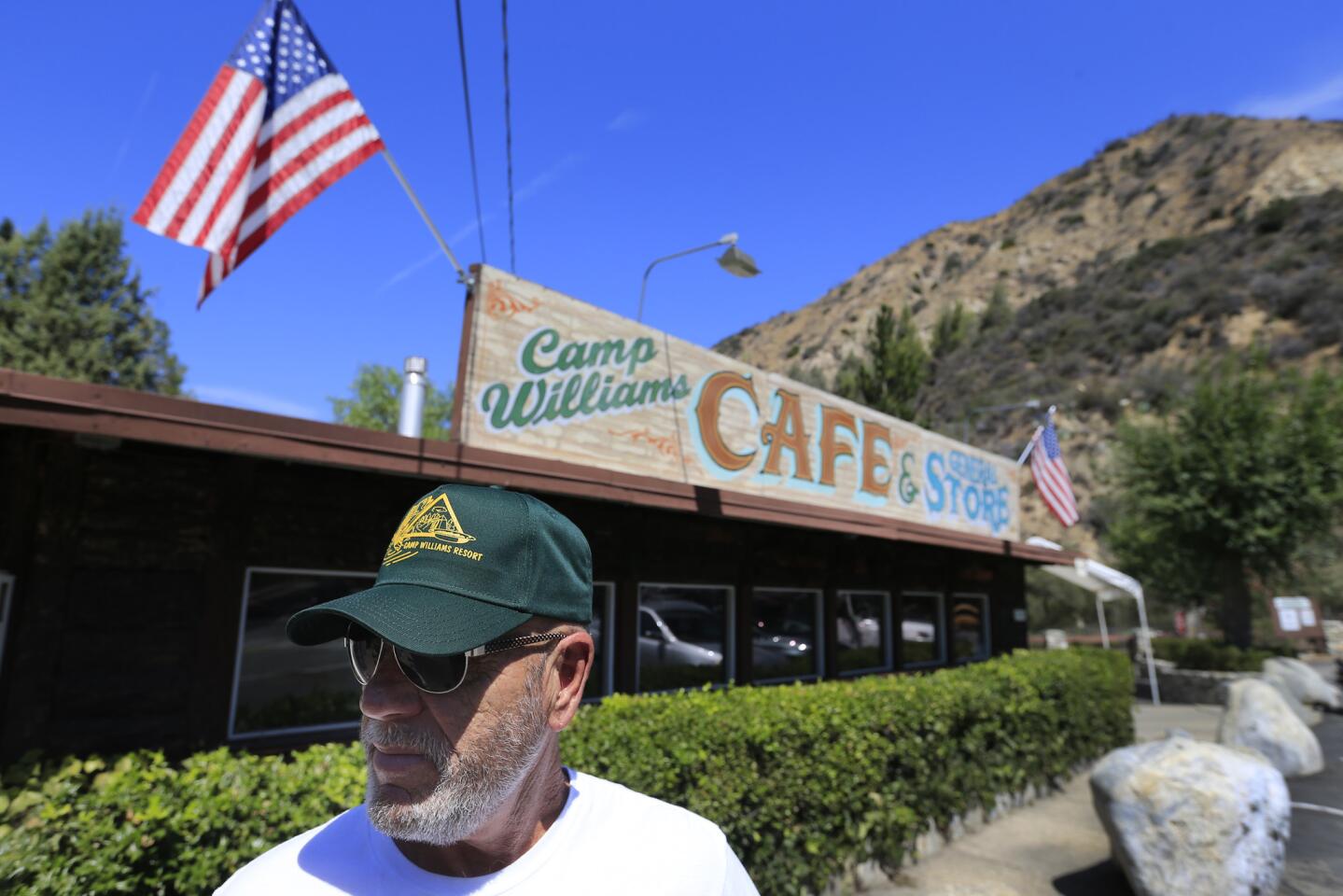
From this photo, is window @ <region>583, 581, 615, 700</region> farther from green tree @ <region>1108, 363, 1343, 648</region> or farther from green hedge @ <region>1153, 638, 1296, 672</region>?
green hedge @ <region>1153, 638, 1296, 672</region>

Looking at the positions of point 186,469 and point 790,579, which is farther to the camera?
point 790,579

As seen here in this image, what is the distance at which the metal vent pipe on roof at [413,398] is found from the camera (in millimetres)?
6062

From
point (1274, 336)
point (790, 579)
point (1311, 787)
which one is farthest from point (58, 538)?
point (1274, 336)

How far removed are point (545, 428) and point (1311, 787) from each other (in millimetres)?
10862

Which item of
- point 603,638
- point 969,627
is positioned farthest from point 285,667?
point 969,627

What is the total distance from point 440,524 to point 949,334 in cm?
7095

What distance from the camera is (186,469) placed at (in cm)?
502

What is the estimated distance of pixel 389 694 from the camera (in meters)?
1.31

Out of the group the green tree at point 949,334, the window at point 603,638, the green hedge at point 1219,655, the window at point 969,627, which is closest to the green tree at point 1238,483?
the green hedge at point 1219,655

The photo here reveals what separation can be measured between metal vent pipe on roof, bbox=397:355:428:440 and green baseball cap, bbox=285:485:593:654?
4.71m

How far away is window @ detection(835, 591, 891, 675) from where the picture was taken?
1057cm

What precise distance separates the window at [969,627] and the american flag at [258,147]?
11.5 meters

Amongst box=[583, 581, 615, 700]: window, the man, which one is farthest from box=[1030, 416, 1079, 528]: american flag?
the man

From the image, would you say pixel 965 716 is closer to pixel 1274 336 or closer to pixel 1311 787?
pixel 1311 787
